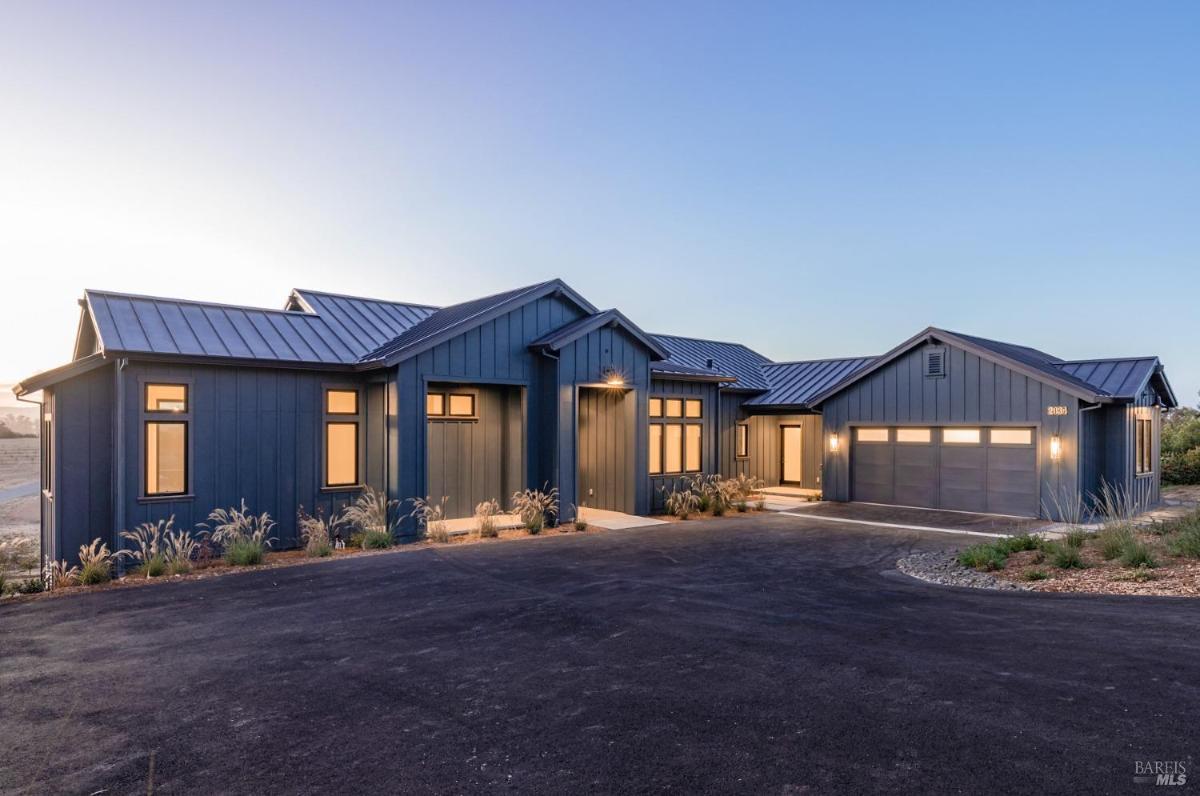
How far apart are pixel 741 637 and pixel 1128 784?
2.99m

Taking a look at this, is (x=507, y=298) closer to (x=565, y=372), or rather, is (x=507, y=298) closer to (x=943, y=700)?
(x=565, y=372)

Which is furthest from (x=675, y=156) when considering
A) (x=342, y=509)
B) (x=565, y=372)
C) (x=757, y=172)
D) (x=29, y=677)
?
(x=29, y=677)

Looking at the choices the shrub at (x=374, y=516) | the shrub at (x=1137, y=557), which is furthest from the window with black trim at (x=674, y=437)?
the shrub at (x=1137, y=557)

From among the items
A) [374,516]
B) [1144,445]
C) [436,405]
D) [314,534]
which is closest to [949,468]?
[1144,445]

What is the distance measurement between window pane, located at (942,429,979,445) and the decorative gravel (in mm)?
6075

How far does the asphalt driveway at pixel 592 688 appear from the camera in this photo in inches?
133

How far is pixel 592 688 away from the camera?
4.57 meters

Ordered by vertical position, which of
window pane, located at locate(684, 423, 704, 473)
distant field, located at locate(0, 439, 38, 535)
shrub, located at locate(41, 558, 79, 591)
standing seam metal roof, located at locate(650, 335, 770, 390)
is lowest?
distant field, located at locate(0, 439, 38, 535)

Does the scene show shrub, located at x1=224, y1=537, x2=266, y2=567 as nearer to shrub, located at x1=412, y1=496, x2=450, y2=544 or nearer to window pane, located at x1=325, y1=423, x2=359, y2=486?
window pane, located at x1=325, y1=423, x2=359, y2=486

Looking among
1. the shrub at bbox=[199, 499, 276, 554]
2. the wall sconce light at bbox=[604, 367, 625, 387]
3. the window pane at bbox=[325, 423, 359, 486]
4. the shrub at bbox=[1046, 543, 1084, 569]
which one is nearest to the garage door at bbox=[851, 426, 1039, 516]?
the shrub at bbox=[1046, 543, 1084, 569]

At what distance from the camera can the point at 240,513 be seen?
10586mm

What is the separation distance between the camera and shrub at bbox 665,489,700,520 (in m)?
14.6

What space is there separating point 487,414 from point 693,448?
5452mm

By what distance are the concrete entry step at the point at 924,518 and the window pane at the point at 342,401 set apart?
33.6ft
